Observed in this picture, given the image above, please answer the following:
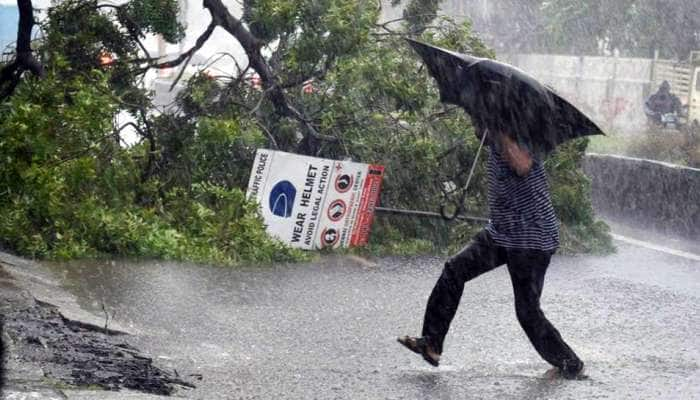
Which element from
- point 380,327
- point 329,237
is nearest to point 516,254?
point 380,327

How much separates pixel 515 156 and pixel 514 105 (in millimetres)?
271

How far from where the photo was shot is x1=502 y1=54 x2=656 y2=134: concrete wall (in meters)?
32.2

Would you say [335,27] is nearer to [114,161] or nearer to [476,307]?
[114,161]

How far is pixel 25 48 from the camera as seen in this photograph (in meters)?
10.5

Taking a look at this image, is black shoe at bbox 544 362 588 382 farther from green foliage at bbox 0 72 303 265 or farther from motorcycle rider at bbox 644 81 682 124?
motorcycle rider at bbox 644 81 682 124

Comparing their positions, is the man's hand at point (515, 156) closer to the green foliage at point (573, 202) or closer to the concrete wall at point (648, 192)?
the green foliage at point (573, 202)

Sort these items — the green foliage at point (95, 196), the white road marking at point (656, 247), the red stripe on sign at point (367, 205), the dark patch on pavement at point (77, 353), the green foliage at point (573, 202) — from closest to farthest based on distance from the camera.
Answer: the dark patch on pavement at point (77, 353)
the green foliage at point (95, 196)
the red stripe on sign at point (367, 205)
the green foliage at point (573, 202)
the white road marking at point (656, 247)

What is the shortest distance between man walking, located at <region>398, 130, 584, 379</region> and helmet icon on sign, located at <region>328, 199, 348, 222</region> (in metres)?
4.04

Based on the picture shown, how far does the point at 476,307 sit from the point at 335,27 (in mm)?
3468

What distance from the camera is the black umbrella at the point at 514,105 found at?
616 centimetres

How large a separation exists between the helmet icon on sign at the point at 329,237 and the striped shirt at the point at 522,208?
4.26 metres

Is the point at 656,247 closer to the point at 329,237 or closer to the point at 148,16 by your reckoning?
the point at 329,237

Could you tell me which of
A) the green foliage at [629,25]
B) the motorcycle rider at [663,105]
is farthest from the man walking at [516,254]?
the green foliage at [629,25]

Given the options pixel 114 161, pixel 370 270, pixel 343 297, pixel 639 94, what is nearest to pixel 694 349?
pixel 343 297
